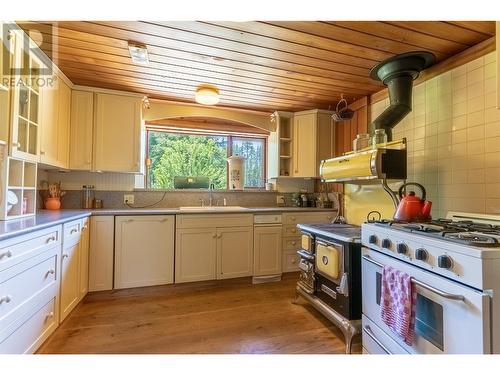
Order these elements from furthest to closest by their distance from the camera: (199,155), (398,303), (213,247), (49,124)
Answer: (199,155), (213,247), (49,124), (398,303)

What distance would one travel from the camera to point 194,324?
2.07m

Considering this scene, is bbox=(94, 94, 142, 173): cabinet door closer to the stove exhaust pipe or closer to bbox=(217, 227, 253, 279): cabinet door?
bbox=(217, 227, 253, 279): cabinet door

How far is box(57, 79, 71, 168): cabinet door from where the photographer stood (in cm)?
244

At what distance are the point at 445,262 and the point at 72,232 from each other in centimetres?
244

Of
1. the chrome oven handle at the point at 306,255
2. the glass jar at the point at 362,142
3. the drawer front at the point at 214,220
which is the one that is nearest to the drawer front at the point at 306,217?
the drawer front at the point at 214,220

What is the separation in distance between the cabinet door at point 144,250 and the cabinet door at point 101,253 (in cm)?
5

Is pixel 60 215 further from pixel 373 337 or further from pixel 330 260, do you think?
pixel 373 337

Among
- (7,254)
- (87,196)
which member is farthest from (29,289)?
(87,196)

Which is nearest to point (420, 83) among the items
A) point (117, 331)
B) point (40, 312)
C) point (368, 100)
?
point (368, 100)

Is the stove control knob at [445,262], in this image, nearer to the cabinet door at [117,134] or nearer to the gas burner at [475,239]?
the gas burner at [475,239]

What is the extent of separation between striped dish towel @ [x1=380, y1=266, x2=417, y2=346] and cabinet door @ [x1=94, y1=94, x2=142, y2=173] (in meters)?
2.57

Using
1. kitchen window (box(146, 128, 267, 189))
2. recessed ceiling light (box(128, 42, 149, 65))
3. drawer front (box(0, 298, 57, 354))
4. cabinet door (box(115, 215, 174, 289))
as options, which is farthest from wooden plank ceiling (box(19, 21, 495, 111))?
drawer front (box(0, 298, 57, 354))
